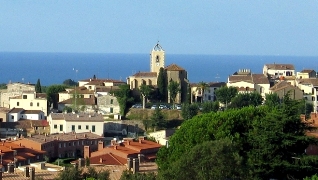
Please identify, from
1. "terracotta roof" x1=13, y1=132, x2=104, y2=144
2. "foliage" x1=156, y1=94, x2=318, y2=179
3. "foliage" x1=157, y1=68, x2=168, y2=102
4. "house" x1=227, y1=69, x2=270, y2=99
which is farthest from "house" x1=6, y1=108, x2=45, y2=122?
"foliage" x1=156, y1=94, x2=318, y2=179

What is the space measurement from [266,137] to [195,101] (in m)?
30.9

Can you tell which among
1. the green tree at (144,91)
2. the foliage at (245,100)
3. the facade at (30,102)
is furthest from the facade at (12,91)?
the foliage at (245,100)

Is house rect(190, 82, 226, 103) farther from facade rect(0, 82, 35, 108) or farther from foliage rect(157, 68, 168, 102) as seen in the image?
facade rect(0, 82, 35, 108)

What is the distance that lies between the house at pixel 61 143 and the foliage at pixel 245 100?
10365 mm

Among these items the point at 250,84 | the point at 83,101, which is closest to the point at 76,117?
the point at 83,101

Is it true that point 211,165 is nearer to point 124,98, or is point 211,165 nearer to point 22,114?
point 124,98

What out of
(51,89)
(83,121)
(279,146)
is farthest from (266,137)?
(51,89)

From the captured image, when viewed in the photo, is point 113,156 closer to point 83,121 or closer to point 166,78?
point 83,121

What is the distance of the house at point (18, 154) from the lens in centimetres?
3281

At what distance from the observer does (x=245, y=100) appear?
160ft

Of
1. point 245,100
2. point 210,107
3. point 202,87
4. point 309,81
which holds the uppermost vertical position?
point 309,81

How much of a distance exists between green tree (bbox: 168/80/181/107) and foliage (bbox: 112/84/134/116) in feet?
8.29

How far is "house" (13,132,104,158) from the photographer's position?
37250 mm

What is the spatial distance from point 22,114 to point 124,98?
241 inches
